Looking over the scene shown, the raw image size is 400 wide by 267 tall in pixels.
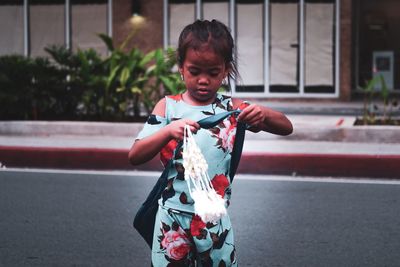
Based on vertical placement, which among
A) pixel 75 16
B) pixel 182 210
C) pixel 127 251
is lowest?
pixel 127 251

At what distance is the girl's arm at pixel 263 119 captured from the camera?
3381mm

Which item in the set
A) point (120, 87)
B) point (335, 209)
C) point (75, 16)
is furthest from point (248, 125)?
point (75, 16)

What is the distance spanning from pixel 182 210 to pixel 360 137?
8.90m

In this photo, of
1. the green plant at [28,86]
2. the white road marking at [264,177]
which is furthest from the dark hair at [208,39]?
the green plant at [28,86]

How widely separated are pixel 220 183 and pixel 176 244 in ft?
1.00

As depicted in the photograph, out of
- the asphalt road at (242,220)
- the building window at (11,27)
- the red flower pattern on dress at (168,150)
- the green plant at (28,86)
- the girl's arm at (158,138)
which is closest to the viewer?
the girl's arm at (158,138)

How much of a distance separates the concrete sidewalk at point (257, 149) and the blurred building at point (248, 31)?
7.05 m

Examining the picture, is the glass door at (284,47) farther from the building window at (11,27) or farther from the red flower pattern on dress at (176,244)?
the red flower pattern on dress at (176,244)

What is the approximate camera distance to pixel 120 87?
539 inches

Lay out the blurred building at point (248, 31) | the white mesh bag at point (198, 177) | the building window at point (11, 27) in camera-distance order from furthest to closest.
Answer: the building window at point (11, 27), the blurred building at point (248, 31), the white mesh bag at point (198, 177)

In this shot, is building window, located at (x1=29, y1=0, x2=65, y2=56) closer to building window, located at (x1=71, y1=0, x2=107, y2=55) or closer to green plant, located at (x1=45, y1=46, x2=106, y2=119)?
building window, located at (x1=71, y1=0, x2=107, y2=55)

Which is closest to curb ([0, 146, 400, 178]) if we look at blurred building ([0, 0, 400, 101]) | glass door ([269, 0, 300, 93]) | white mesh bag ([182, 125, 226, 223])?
white mesh bag ([182, 125, 226, 223])

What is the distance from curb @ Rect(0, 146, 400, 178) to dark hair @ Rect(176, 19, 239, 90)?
273 inches

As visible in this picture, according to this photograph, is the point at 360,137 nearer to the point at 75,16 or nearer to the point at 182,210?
the point at 182,210
